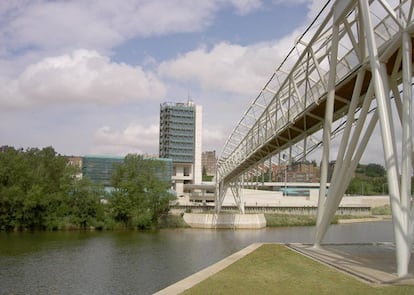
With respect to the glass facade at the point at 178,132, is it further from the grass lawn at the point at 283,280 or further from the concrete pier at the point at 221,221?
the grass lawn at the point at 283,280

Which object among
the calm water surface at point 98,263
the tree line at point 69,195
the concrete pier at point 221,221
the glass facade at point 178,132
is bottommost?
the calm water surface at point 98,263

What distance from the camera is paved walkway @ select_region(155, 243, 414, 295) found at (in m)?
14.7

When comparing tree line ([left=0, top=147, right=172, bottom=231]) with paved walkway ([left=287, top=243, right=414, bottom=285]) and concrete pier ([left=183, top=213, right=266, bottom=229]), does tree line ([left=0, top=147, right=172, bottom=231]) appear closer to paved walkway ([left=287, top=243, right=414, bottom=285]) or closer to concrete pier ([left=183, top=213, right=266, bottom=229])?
concrete pier ([left=183, top=213, right=266, bottom=229])

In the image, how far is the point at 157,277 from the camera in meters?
27.2

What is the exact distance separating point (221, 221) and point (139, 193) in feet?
49.4

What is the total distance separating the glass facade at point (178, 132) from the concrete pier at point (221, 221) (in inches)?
3167

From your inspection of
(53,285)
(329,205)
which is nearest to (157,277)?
(53,285)

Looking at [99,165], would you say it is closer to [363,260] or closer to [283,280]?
[363,260]

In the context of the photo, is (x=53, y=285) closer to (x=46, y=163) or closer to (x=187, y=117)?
(x=46, y=163)

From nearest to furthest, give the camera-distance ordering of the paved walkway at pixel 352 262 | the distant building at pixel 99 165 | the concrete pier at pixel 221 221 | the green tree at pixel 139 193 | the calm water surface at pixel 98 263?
1. the paved walkway at pixel 352 262
2. the calm water surface at pixel 98 263
3. the green tree at pixel 139 193
4. the concrete pier at pixel 221 221
5. the distant building at pixel 99 165

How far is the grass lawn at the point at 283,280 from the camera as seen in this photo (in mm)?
13453

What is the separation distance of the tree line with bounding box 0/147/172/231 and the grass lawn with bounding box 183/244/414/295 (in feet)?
164

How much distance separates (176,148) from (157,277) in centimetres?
13018

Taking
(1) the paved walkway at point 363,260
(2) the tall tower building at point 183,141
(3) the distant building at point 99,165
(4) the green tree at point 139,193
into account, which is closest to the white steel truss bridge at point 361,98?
(1) the paved walkway at point 363,260
